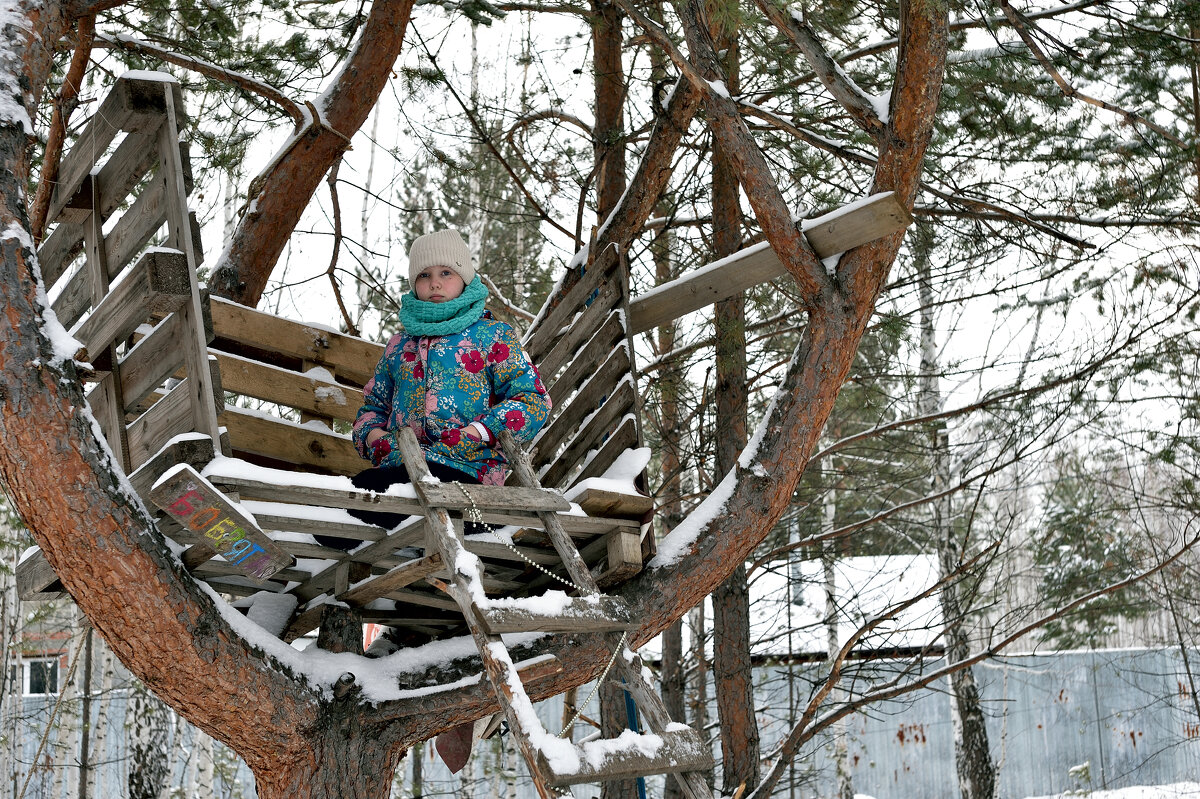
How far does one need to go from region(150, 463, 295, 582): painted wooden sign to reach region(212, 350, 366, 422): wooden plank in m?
1.20

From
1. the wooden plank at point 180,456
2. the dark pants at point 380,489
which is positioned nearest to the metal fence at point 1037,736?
the dark pants at point 380,489

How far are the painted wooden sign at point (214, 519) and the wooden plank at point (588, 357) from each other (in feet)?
5.84

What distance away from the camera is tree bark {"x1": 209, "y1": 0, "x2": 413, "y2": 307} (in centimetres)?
464

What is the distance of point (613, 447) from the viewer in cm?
392

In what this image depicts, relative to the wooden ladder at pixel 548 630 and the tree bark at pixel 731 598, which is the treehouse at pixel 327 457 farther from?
the tree bark at pixel 731 598

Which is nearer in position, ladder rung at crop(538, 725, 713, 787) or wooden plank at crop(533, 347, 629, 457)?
ladder rung at crop(538, 725, 713, 787)

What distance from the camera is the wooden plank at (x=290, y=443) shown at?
3594 mm

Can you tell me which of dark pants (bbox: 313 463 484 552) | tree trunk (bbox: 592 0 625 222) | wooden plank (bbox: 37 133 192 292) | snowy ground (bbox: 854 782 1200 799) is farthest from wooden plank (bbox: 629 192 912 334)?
snowy ground (bbox: 854 782 1200 799)

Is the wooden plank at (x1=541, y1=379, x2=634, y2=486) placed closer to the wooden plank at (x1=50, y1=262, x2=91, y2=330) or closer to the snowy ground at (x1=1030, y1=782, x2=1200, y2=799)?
the wooden plank at (x1=50, y1=262, x2=91, y2=330)

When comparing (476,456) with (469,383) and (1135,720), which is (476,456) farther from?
(1135,720)

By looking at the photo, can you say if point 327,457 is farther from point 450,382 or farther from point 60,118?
point 60,118

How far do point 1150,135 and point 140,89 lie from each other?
590cm

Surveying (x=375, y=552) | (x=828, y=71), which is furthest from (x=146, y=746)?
(x=828, y=71)

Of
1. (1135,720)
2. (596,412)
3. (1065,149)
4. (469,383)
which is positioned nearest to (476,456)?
(469,383)
